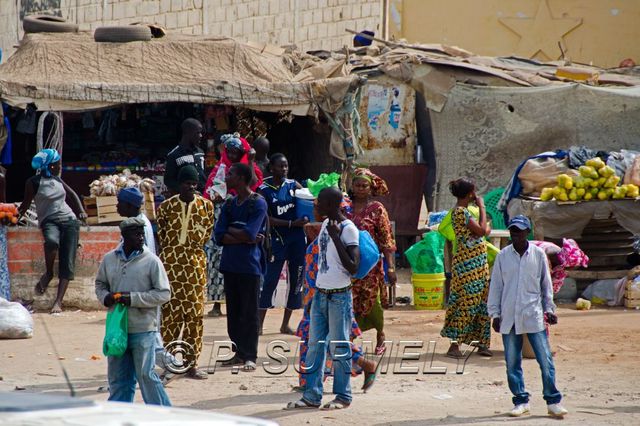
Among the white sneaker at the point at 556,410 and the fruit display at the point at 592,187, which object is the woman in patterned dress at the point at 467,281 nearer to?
the white sneaker at the point at 556,410

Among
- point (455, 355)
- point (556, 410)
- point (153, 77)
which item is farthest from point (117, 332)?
point (153, 77)

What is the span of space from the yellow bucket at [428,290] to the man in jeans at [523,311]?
5.16 m

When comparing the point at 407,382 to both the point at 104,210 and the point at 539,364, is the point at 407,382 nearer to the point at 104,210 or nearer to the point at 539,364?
the point at 539,364

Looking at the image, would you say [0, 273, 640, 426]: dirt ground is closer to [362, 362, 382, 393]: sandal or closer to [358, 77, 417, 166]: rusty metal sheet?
[362, 362, 382, 393]: sandal

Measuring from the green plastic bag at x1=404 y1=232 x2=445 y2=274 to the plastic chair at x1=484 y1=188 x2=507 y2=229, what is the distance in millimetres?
3479

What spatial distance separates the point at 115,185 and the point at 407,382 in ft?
18.0

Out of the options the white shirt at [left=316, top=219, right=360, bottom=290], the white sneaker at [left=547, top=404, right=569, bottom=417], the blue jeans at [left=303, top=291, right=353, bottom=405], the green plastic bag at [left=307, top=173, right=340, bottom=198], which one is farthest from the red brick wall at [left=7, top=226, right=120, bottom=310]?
the white sneaker at [left=547, top=404, right=569, bottom=417]

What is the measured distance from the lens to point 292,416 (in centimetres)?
763

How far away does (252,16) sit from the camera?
80.9ft

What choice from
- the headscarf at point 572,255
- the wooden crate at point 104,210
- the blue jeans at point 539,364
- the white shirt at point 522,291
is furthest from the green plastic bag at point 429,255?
the blue jeans at point 539,364

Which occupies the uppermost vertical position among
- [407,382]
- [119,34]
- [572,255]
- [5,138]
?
[119,34]

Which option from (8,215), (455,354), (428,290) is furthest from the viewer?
(428,290)

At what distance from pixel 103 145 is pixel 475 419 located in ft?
33.8

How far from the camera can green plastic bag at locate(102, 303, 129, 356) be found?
21.9ft
